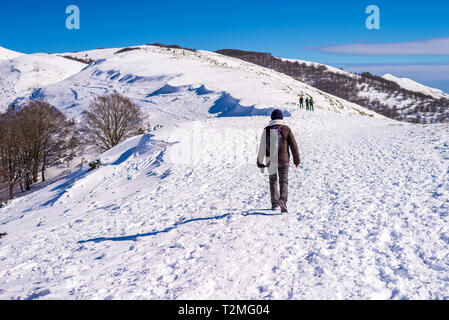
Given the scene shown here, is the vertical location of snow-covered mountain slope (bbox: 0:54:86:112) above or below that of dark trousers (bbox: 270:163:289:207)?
above

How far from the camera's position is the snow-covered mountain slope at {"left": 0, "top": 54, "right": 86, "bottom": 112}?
59456mm

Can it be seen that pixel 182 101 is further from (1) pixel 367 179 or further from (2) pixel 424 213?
(2) pixel 424 213

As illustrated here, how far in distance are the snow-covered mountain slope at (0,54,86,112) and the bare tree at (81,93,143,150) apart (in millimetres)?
32472

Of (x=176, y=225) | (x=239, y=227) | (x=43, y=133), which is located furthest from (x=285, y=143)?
(x=43, y=133)

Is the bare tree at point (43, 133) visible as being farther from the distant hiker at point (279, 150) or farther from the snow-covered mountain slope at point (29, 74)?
the distant hiker at point (279, 150)

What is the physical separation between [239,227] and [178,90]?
127ft

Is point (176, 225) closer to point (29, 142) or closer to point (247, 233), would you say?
point (247, 233)

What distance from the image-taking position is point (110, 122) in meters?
32.1

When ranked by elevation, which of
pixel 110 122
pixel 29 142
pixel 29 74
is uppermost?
pixel 29 74

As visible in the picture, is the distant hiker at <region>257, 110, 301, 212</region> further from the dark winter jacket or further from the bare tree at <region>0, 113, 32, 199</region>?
the bare tree at <region>0, 113, 32, 199</region>

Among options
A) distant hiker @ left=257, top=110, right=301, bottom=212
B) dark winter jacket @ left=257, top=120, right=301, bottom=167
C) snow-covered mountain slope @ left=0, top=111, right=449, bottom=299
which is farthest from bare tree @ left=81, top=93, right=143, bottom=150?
dark winter jacket @ left=257, top=120, right=301, bottom=167

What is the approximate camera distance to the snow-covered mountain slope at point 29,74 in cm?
5946
